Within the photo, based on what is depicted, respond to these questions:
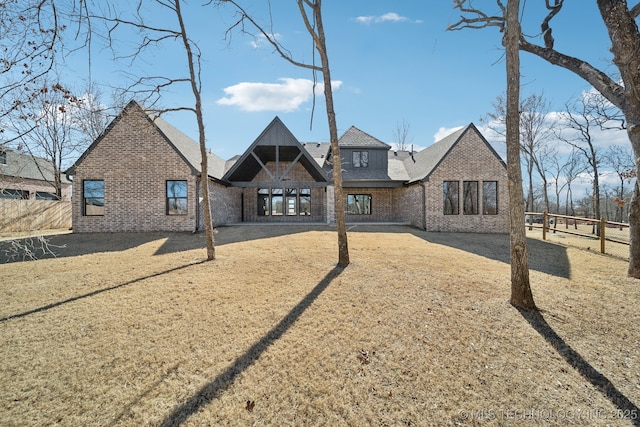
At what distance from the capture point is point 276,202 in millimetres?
19156

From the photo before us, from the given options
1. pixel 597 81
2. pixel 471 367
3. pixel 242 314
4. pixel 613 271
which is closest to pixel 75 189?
pixel 242 314

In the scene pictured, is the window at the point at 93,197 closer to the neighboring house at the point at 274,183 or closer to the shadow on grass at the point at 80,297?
the neighboring house at the point at 274,183

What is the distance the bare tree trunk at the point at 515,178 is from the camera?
4.68 metres

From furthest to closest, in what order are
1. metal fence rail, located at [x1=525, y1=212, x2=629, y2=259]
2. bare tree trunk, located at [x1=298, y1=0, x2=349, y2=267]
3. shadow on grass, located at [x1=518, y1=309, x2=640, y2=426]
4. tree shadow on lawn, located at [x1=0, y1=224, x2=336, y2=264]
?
metal fence rail, located at [x1=525, y1=212, x2=629, y2=259] → tree shadow on lawn, located at [x1=0, y1=224, x2=336, y2=264] → bare tree trunk, located at [x1=298, y1=0, x2=349, y2=267] → shadow on grass, located at [x1=518, y1=309, x2=640, y2=426]

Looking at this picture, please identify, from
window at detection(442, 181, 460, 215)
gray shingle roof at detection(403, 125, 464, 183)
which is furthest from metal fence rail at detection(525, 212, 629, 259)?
gray shingle roof at detection(403, 125, 464, 183)

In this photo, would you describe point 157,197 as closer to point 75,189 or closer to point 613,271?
point 75,189

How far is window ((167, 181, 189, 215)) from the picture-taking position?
508 inches

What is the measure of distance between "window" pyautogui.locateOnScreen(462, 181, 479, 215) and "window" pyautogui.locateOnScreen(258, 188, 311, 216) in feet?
32.4

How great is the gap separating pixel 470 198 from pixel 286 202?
38.4ft

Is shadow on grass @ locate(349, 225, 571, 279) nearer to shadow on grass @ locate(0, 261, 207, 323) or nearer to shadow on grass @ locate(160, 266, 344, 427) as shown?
shadow on grass @ locate(160, 266, 344, 427)

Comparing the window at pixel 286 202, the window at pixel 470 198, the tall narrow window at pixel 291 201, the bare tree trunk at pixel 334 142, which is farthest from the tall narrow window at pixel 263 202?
the window at pixel 470 198

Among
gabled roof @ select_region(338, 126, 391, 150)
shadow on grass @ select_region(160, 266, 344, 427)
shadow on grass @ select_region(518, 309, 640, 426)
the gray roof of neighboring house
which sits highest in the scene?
gabled roof @ select_region(338, 126, 391, 150)

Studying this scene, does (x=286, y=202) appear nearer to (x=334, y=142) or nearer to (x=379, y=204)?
(x=379, y=204)

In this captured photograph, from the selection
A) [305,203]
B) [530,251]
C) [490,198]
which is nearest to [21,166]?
[305,203]
